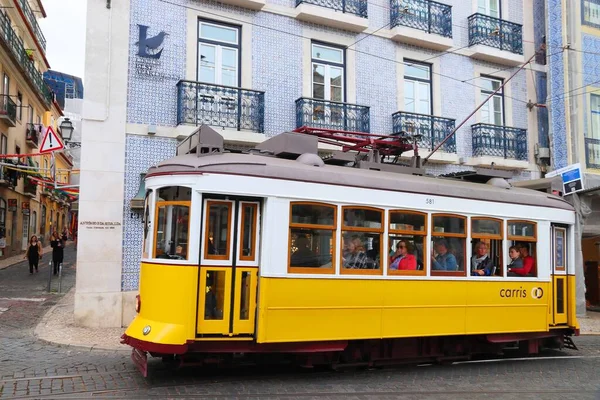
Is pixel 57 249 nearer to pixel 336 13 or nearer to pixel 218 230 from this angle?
pixel 336 13

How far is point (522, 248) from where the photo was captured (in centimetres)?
909

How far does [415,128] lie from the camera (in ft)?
47.4

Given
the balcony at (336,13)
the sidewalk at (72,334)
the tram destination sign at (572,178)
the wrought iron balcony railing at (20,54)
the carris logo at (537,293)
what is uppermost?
the wrought iron balcony railing at (20,54)

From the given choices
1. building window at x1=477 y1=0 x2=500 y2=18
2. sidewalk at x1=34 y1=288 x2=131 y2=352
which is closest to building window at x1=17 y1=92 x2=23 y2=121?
sidewalk at x1=34 y1=288 x2=131 y2=352

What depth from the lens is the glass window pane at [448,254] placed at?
8.17 meters

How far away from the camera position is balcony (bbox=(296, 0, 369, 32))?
1307 centimetres

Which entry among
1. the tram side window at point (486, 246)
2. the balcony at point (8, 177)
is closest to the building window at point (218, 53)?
the tram side window at point (486, 246)

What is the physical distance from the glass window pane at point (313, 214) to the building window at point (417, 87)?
8097 millimetres

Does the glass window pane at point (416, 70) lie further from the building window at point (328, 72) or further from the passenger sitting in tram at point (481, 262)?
the passenger sitting in tram at point (481, 262)

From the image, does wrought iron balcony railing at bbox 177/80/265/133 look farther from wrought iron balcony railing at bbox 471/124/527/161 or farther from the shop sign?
the shop sign

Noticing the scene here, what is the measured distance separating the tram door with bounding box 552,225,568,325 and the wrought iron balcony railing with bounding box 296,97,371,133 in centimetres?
549

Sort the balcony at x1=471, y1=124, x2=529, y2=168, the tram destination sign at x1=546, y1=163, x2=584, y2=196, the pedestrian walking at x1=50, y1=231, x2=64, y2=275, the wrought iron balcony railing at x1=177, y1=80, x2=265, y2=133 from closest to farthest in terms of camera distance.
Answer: the wrought iron balcony railing at x1=177, y1=80, x2=265, y2=133, the tram destination sign at x1=546, y1=163, x2=584, y2=196, the balcony at x1=471, y1=124, x2=529, y2=168, the pedestrian walking at x1=50, y1=231, x2=64, y2=275

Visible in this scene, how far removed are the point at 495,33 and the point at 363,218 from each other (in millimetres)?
10723

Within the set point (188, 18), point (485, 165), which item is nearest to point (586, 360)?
point (485, 165)
